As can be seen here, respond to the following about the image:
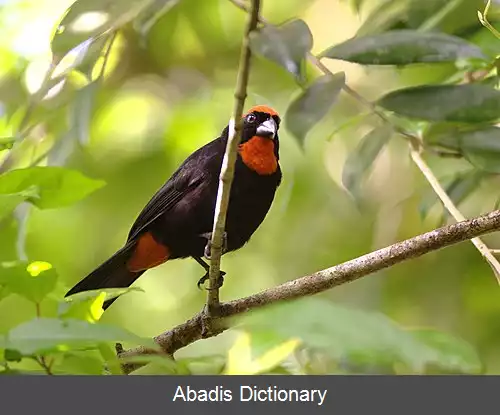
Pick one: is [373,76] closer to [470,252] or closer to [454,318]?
[470,252]

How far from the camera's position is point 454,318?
7.03ft

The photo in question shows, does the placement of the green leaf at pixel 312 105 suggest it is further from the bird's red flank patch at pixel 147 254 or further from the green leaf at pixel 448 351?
the bird's red flank patch at pixel 147 254

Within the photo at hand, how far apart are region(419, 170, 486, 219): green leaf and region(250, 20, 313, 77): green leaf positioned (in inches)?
25.0

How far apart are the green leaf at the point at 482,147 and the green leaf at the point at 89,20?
64 cm

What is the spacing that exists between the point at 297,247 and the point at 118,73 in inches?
36.5

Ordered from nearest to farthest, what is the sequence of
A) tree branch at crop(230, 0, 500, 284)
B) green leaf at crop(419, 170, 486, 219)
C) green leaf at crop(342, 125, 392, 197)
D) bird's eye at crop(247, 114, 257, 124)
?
1. tree branch at crop(230, 0, 500, 284)
2. green leaf at crop(342, 125, 392, 197)
3. green leaf at crop(419, 170, 486, 219)
4. bird's eye at crop(247, 114, 257, 124)

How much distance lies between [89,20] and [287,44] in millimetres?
540

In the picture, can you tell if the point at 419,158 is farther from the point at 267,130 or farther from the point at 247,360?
the point at 247,360

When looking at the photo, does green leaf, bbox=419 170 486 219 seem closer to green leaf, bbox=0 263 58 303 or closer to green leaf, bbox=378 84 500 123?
green leaf, bbox=378 84 500 123

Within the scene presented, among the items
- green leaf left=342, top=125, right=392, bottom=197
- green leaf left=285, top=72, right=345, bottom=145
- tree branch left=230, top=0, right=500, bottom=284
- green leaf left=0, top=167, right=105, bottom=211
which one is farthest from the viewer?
green leaf left=342, top=125, right=392, bottom=197

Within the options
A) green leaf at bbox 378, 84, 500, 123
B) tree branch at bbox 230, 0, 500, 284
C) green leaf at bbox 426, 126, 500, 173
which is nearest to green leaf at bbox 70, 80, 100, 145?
tree branch at bbox 230, 0, 500, 284

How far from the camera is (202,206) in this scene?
6.12 feet

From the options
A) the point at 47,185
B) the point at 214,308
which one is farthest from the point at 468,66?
the point at 47,185

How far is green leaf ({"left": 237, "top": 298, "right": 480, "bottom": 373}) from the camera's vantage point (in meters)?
0.56
